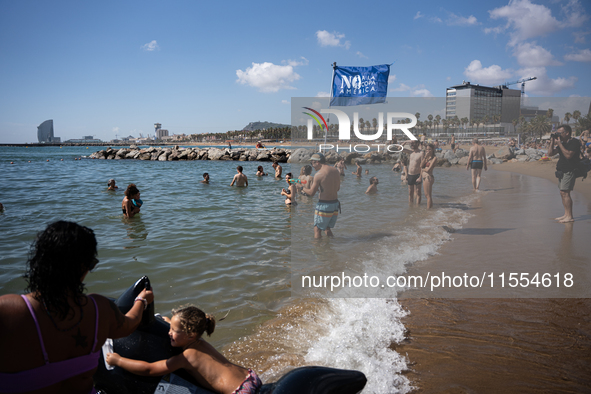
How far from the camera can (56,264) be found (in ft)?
5.22

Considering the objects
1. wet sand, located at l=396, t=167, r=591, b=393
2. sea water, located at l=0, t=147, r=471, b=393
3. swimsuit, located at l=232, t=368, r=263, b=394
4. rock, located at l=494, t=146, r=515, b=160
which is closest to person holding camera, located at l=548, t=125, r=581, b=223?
wet sand, located at l=396, t=167, r=591, b=393

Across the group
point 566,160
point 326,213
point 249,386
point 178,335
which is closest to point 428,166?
point 566,160

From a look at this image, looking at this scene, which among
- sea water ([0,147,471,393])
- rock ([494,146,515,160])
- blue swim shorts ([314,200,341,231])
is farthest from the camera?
rock ([494,146,515,160])

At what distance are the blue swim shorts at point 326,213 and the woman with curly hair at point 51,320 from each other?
220 inches

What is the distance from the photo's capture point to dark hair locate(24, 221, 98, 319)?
1.57 m

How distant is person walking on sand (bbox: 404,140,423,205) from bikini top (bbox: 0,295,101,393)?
9420mm

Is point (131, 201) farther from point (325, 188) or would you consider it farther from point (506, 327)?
point (506, 327)

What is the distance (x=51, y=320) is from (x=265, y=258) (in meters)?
4.81

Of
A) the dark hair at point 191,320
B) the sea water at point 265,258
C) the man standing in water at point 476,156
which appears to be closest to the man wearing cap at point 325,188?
the sea water at point 265,258

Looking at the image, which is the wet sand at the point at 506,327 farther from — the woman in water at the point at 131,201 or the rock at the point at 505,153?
the rock at the point at 505,153

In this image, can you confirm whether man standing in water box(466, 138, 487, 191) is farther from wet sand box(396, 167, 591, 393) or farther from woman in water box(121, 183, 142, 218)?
woman in water box(121, 183, 142, 218)

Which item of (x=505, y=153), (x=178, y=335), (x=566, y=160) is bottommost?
(x=178, y=335)

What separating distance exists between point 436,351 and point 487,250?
3.68m

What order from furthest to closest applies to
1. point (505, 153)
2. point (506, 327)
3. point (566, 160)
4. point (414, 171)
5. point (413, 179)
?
point (505, 153) → point (413, 179) → point (414, 171) → point (566, 160) → point (506, 327)
